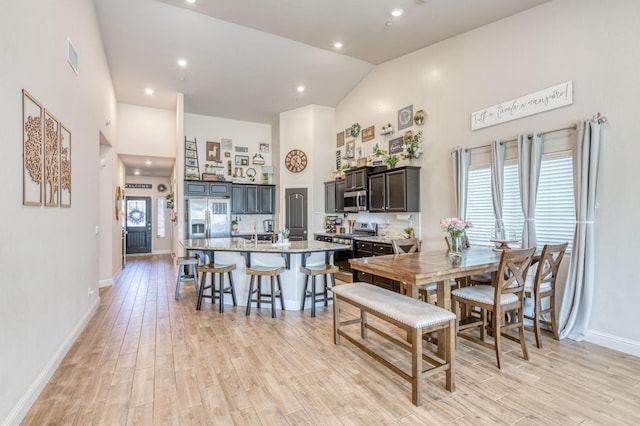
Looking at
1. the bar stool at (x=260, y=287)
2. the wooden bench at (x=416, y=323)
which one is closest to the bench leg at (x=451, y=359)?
the wooden bench at (x=416, y=323)

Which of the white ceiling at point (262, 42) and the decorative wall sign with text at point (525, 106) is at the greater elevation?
the white ceiling at point (262, 42)

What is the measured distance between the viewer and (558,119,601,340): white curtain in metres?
3.27

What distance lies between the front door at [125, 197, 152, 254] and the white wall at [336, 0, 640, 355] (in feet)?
32.1

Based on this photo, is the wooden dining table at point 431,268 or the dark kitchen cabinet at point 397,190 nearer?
the wooden dining table at point 431,268

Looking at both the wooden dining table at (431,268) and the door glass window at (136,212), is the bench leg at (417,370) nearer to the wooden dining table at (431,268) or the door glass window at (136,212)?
the wooden dining table at (431,268)

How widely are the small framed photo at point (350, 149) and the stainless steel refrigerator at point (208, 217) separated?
3028mm

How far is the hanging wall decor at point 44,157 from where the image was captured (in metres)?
2.29

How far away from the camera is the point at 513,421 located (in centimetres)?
207

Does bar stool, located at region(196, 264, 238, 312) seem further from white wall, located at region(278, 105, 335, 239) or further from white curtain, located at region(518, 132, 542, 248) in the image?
white curtain, located at region(518, 132, 542, 248)

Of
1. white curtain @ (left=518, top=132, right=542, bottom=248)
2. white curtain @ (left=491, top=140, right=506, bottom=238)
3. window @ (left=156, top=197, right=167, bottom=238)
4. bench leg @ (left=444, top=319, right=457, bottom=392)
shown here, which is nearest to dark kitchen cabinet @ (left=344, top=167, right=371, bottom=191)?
white curtain @ (left=491, top=140, right=506, bottom=238)

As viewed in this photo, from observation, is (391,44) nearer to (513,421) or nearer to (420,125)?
(420,125)

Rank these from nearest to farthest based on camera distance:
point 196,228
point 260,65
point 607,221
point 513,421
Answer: point 513,421 < point 607,221 < point 260,65 < point 196,228

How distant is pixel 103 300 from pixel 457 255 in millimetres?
5322

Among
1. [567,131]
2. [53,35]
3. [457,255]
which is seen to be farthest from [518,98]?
[53,35]
